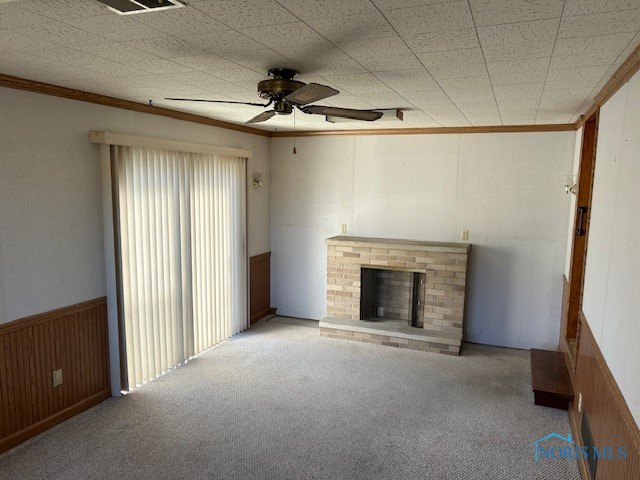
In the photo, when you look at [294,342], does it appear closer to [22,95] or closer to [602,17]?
[22,95]

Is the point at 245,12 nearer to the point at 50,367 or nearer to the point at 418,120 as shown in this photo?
the point at 50,367

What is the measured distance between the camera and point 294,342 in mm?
5137

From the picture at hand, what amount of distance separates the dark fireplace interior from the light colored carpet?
0.71m

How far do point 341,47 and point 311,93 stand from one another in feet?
0.80

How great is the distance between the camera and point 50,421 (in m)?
3.28

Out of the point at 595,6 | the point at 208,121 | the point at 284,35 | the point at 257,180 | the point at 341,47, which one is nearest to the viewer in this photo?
the point at 595,6

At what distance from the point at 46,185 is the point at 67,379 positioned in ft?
4.66

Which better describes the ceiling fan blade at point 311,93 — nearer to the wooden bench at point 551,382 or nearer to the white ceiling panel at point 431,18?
the white ceiling panel at point 431,18

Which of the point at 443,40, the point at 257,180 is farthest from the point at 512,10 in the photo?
the point at 257,180

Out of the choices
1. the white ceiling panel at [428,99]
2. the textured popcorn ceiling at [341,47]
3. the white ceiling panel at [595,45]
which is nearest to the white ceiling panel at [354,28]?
the textured popcorn ceiling at [341,47]

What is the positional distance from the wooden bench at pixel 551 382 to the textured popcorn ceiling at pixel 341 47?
7.31 ft

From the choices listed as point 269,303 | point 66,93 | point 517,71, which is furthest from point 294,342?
point 517,71

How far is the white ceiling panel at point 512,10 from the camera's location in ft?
5.15

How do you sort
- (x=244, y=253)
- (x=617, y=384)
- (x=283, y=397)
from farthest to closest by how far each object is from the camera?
1. (x=244, y=253)
2. (x=283, y=397)
3. (x=617, y=384)
